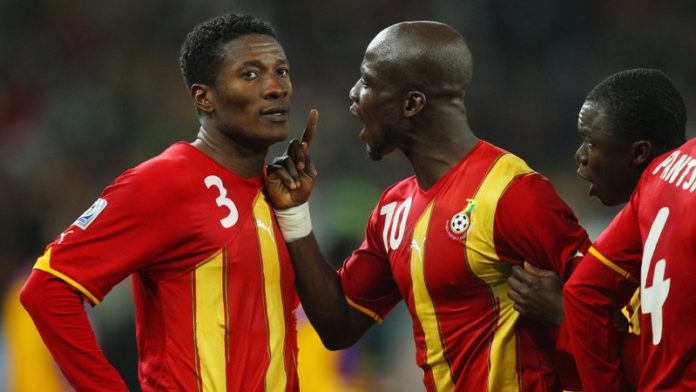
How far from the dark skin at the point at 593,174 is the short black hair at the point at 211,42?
1.35 metres

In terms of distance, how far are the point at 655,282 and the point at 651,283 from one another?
0.02 metres

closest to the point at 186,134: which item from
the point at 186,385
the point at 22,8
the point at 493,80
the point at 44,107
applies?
the point at 44,107

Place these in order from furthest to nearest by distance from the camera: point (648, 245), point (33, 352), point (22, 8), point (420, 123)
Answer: point (22, 8)
point (33, 352)
point (420, 123)
point (648, 245)

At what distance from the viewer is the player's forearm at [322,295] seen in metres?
3.46

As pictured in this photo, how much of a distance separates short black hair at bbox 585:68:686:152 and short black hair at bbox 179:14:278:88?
140cm

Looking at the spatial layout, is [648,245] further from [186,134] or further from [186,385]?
[186,134]

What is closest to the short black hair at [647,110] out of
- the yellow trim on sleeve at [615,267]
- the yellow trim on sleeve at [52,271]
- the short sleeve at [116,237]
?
the yellow trim on sleeve at [615,267]

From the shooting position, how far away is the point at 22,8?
7.86m

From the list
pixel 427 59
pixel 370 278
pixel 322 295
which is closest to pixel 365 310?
pixel 370 278

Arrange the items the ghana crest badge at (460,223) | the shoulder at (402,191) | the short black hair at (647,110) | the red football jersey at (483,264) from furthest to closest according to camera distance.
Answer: the shoulder at (402,191) < the ghana crest badge at (460,223) < the red football jersey at (483,264) < the short black hair at (647,110)

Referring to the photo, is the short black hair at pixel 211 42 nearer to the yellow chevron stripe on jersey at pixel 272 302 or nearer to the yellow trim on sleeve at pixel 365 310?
the yellow chevron stripe on jersey at pixel 272 302

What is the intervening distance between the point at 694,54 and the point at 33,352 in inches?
246

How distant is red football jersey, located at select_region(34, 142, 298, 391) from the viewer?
2953mm

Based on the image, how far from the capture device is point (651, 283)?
251cm
